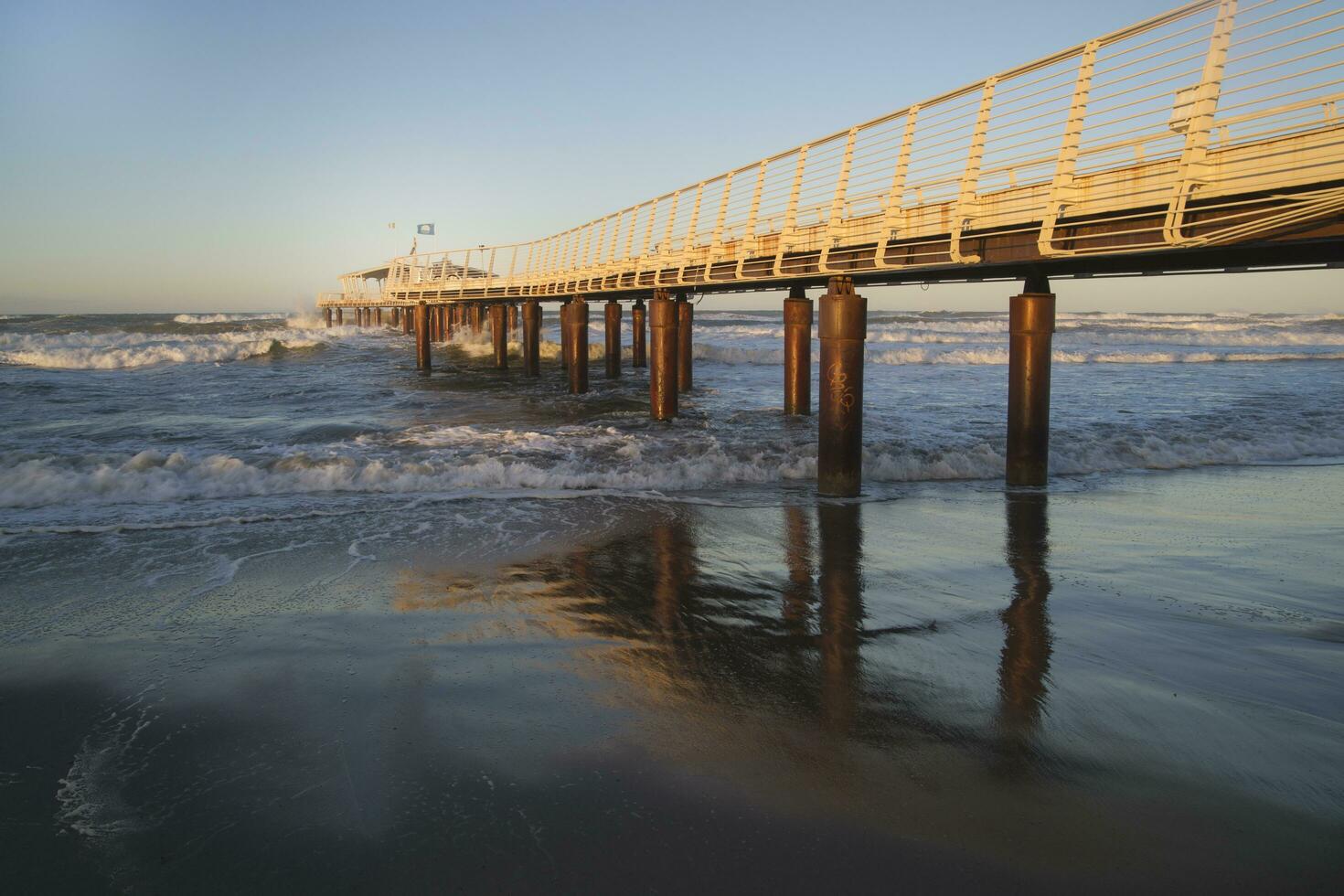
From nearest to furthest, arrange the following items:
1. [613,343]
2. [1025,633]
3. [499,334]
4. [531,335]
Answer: [1025,633]
[613,343]
[531,335]
[499,334]

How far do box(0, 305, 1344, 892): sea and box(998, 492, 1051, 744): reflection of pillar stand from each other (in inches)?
1.0

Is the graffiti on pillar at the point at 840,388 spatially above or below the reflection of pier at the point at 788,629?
above

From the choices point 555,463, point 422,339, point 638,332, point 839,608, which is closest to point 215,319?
point 422,339

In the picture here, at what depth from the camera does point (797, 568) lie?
621cm

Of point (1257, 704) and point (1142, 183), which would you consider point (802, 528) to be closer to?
point (1142, 183)

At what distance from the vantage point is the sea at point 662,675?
2.75m

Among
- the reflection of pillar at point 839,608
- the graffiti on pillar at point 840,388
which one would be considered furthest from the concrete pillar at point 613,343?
the reflection of pillar at point 839,608

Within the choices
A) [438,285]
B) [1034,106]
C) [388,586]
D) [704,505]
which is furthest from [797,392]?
[438,285]

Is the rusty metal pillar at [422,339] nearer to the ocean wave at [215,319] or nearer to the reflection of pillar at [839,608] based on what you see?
the reflection of pillar at [839,608]

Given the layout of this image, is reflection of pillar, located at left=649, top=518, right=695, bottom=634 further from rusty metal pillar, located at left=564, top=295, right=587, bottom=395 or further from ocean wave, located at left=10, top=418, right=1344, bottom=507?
rusty metal pillar, located at left=564, top=295, right=587, bottom=395

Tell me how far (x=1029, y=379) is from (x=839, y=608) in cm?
443

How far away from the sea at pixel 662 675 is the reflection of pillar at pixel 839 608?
31mm

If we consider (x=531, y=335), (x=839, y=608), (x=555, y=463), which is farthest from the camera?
(x=531, y=335)

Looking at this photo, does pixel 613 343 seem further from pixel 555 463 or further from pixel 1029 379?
pixel 1029 379
